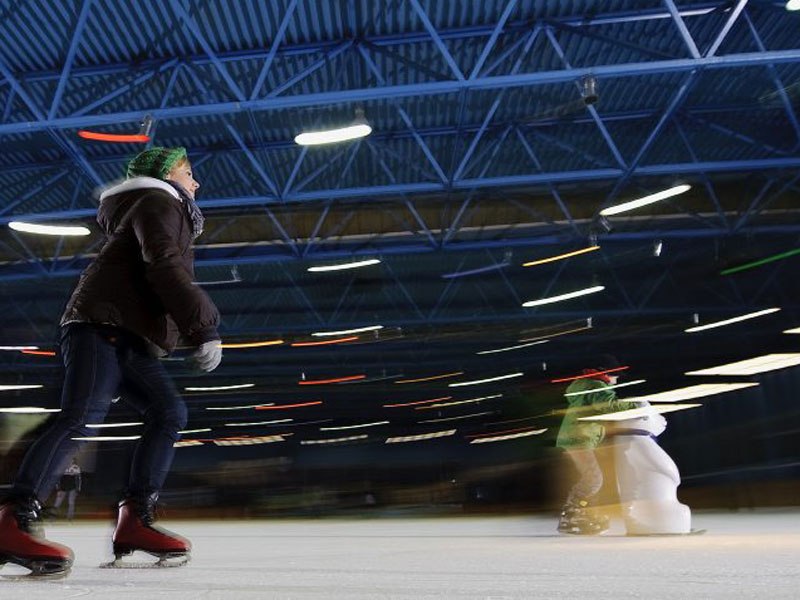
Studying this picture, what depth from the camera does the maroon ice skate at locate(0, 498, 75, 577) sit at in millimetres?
1971

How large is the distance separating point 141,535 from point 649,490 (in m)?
2.80

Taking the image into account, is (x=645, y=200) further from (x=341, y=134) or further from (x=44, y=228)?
(x=44, y=228)

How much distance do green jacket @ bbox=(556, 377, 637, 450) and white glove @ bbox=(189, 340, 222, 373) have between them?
2938mm

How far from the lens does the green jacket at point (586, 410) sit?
462 cm

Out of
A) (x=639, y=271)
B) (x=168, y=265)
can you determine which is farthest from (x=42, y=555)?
(x=639, y=271)

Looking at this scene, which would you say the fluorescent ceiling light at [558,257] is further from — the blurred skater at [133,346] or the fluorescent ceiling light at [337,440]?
the blurred skater at [133,346]

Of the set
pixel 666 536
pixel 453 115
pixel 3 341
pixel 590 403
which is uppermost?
pixel 453 115

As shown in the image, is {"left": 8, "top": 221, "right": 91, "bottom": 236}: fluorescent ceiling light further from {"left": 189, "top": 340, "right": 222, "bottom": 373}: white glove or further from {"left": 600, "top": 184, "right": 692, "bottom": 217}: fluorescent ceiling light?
{"left": 189, "top": 340, "right": 222, "bottom": 373}: white glove

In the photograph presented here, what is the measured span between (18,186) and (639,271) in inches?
378

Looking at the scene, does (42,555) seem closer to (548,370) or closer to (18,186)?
(548,370)

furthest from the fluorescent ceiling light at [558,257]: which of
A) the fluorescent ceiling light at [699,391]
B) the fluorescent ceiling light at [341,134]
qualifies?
the fluorescent ceiling light at [699,391]

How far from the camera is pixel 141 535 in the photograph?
2.37 metres

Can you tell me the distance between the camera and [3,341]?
673 inches

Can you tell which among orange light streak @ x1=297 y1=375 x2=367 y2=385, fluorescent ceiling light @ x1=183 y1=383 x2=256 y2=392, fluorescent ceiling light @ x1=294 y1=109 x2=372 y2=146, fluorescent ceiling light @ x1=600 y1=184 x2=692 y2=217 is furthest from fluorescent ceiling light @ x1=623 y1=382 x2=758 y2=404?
fluorescent ceiling light @ x1=600 y1=184 x2=692 y2=217
